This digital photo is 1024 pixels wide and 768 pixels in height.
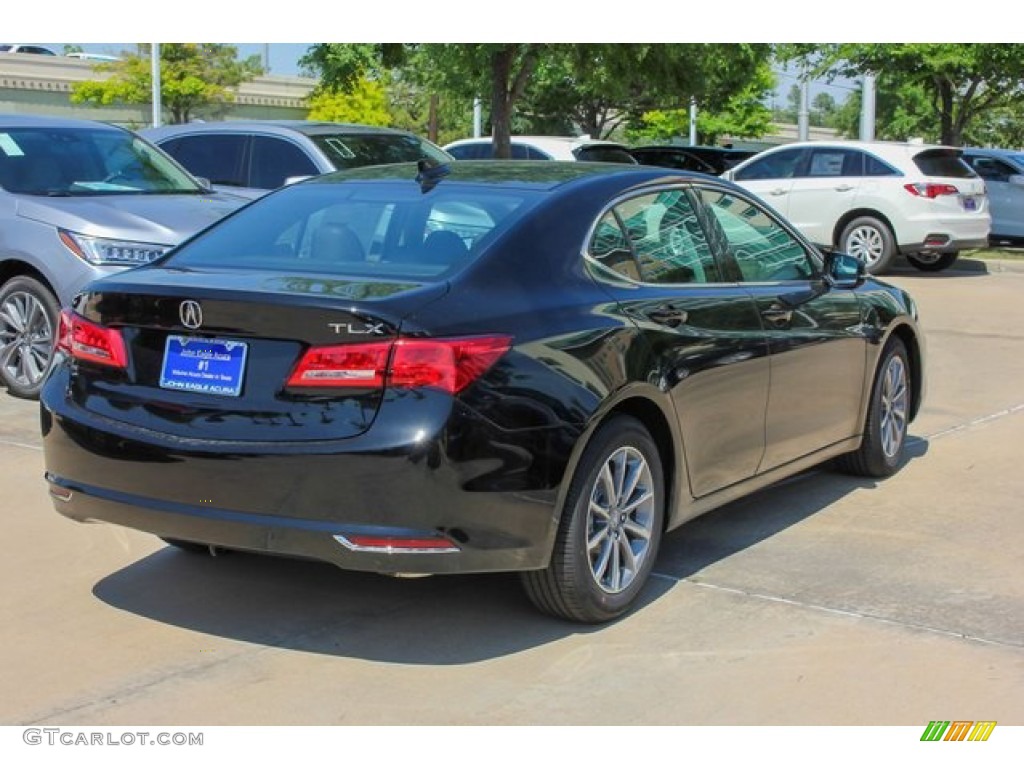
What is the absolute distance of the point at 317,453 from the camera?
432 cm

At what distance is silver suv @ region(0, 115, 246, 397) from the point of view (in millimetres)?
8602

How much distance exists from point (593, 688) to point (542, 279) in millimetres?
1368

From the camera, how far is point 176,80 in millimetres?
50938

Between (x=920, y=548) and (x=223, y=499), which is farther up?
(x=223, y=499)

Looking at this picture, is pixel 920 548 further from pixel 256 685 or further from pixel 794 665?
pixel 256 685

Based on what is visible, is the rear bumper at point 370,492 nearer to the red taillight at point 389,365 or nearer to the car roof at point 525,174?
the red taillight at point 389,365

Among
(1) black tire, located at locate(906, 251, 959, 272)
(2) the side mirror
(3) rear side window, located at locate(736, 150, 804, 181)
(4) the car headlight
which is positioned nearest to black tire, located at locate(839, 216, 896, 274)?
(1) black tire, located at locate(906, 251, 959, 272)

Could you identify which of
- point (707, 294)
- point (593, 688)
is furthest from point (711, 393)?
point (593, 688)

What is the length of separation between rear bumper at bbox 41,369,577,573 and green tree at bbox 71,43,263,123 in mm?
47843

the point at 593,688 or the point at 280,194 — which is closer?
the point at 593,688

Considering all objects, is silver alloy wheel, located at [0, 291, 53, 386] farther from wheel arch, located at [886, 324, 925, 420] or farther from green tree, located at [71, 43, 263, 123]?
green tree, located at [71, 43, 263, 123]

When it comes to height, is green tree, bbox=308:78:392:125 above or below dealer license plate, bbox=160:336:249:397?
above

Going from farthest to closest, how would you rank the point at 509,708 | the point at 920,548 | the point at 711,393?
the point at 920,548 < the point at 711,393 < the point at 509,708

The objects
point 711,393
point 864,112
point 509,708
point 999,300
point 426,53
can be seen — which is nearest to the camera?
point 509,708
